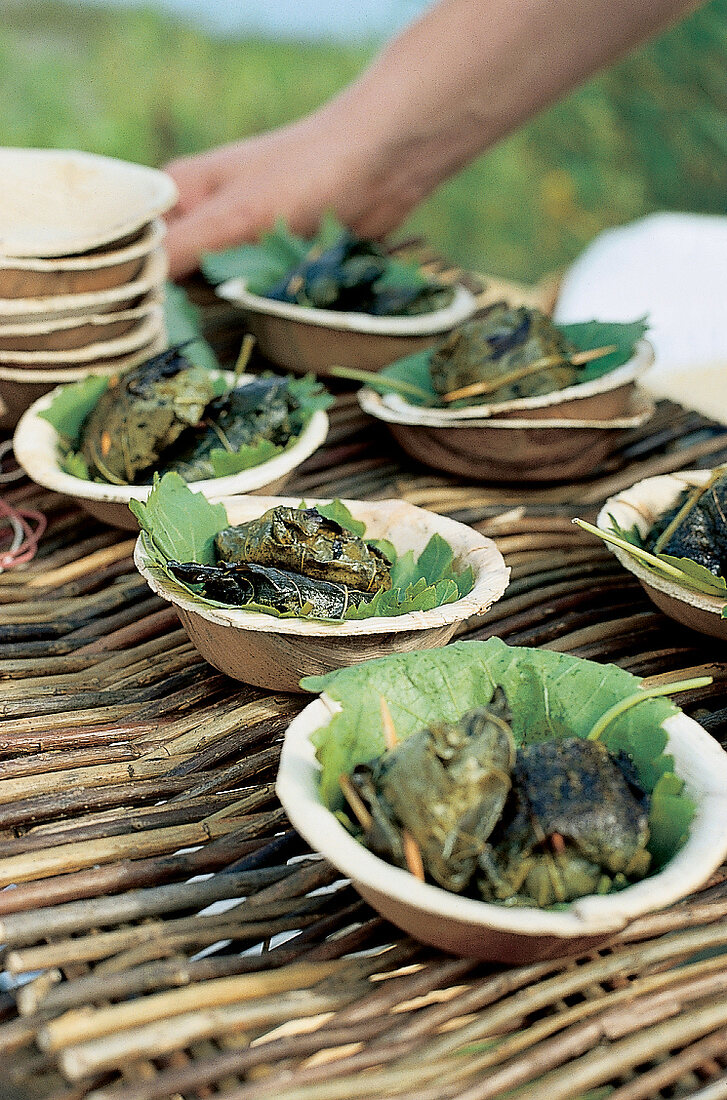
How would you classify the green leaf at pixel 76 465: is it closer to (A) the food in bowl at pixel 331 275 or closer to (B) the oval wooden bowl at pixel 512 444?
(B) the oval wooden bowl at pixel 512 444

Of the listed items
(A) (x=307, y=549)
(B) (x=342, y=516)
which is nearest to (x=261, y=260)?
(B) (x=342, y=516)

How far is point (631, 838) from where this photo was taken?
1.02 meters

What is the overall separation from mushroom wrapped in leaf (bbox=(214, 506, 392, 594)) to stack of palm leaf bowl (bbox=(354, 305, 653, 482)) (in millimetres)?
565

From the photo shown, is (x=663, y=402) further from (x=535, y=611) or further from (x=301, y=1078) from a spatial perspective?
(x=301, y=1078)

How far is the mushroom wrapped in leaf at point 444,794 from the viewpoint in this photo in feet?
3.28

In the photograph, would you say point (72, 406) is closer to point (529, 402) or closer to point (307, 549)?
point (307, 549)

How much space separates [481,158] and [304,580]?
4816 millimetres

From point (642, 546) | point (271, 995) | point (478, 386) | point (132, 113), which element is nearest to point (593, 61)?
point (478, 386)

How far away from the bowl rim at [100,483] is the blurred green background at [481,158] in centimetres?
348

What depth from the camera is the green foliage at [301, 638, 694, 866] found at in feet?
3.73

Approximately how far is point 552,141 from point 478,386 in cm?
468

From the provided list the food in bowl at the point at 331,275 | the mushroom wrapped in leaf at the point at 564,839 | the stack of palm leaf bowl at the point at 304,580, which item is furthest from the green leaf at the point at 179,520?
the food in bowl at the point at 331,275

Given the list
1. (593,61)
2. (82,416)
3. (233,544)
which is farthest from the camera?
(593,61)

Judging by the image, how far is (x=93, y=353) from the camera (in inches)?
83.0
